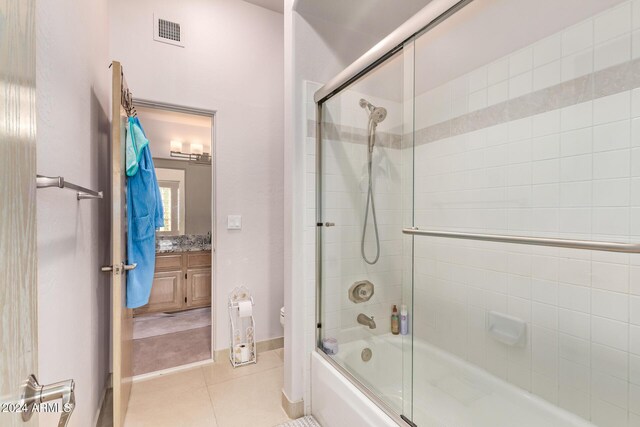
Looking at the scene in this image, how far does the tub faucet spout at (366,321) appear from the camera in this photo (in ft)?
6.17

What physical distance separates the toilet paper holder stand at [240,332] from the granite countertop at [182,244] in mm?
1392

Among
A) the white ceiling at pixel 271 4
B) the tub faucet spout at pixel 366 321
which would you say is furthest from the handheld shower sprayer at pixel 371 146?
the white ceiling at pixel 271 4

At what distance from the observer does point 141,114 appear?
3.65 meters

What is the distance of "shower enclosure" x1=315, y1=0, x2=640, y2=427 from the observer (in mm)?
1192

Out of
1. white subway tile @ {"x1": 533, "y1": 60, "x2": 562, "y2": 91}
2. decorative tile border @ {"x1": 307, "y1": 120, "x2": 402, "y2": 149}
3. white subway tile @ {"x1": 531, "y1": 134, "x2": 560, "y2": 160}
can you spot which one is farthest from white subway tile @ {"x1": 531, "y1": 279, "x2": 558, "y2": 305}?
decorative tile border @ {"x1": 307, "y1": 120, "x2": 402, "y2": 149}

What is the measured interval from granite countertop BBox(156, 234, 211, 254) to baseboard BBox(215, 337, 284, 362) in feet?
5.00

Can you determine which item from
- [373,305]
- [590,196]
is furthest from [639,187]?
[373,305]

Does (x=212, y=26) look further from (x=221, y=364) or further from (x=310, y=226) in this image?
(x=221, y=364)

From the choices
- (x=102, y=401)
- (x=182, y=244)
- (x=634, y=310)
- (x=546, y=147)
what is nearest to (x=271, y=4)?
(x=546, y=147)

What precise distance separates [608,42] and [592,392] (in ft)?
4.76

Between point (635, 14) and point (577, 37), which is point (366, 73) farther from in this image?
point (635, 14)

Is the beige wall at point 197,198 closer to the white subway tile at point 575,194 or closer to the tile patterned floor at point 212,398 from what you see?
the tile patterned floor at point 212,398

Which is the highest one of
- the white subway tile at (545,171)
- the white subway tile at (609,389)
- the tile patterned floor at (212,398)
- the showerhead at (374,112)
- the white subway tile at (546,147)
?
the showerhead at (374,112)

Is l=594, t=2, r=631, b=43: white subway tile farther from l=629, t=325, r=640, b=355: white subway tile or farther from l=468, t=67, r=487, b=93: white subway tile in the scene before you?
l=629, t=325, r=640, b=355: white subway tile
